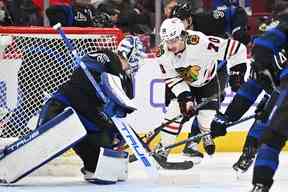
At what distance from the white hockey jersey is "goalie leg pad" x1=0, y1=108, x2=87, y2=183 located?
110cm

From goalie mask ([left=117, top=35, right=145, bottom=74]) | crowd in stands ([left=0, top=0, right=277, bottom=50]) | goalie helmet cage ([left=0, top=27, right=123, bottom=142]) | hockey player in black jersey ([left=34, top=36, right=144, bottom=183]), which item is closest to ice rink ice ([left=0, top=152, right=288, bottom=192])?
hockey player in black jersey ([left=34, top=36, right=144, bottom=183])

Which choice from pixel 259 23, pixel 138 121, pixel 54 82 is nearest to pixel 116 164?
pixel 54 82

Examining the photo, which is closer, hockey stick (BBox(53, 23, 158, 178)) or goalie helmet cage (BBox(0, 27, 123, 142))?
hockey stick (BBox(53, 23, 158, 178))

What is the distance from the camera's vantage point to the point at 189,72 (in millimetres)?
5629

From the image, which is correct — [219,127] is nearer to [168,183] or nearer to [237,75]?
[168,183]

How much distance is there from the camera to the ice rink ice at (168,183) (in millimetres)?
4633

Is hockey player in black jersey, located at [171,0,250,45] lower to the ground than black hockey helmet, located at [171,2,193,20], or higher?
lower

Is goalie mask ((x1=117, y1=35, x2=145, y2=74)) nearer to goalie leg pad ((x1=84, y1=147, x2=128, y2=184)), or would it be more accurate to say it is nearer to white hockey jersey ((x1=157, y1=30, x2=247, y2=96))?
white hockey jersey ((x1=157, y1=30, x2=247, y2=96))

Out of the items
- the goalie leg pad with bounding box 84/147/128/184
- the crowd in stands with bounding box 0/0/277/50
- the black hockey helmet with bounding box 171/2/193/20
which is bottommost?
the goalie leg pad with bounding box 84/147/128/184

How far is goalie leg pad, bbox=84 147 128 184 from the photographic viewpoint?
186 inches

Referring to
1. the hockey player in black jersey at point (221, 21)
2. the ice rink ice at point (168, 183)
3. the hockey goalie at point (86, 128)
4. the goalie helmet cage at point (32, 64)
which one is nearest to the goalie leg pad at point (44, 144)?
the hockey goalie at point (86, 128)

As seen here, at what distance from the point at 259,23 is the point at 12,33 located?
8.86ft

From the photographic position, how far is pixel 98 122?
4.83 m

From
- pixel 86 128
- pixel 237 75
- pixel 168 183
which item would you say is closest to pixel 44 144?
pixel 86 128
